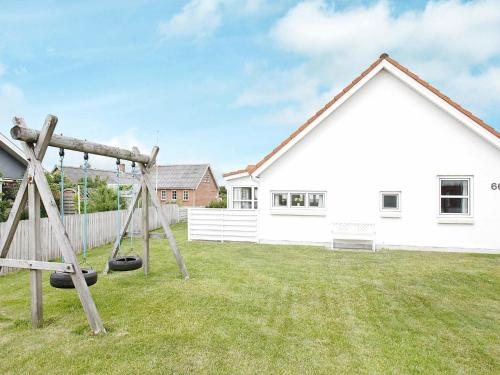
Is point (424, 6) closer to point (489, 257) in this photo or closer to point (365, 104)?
point (365, 104)

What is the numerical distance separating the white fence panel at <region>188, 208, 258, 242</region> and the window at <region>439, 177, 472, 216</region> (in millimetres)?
7490

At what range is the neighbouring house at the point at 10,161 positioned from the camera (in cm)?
1669

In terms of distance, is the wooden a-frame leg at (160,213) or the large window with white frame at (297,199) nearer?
the wooden a-frame leg at (160,213)

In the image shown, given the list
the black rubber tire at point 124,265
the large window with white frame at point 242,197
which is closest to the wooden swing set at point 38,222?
the black rubber tire at point 124,265

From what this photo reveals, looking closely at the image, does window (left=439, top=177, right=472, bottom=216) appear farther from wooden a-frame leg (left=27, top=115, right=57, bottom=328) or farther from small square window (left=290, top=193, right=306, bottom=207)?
wooden a-frame leg (left=27, top=115, right=57, bottom=328)

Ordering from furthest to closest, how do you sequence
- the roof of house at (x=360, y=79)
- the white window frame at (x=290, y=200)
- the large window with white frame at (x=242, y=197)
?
the large window with white frame at (x=242, y=197) → the white window frame at (x=290, y=200) → the roof of house at (x=360, y=79)

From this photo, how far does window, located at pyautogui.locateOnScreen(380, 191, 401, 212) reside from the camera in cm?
1341

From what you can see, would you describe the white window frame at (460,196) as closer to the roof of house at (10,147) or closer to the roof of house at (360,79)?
the roof of house at (360,79)

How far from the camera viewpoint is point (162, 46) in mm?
15945

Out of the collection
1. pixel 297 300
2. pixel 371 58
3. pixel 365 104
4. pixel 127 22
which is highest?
pixel 127 22

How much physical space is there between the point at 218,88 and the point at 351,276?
49.1 feet

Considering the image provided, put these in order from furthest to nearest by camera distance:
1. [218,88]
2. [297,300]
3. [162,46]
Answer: [218,88], [162,46], [297,300]

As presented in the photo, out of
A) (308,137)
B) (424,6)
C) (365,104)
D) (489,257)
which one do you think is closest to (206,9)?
(308,137)

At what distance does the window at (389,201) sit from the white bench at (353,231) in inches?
36.5
